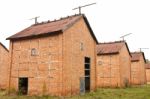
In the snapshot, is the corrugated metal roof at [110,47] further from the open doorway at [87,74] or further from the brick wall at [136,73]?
the brick wall at [136,73]

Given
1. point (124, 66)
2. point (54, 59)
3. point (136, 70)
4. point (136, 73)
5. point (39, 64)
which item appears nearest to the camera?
point (54, 59)

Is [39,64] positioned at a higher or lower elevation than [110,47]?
lower

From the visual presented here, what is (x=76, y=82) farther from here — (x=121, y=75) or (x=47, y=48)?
(x=121, y=75)

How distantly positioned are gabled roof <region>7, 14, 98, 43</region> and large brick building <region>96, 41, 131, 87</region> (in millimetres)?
9702

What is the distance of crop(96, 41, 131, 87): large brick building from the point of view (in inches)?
1596

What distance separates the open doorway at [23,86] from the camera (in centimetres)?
2814

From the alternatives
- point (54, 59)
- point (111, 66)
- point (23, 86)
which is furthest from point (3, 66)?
point (111, 66)

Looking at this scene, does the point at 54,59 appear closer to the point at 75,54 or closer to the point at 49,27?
the point at 75,54

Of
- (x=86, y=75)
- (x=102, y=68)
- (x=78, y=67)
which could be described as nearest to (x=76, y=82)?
(x=78, y=67)

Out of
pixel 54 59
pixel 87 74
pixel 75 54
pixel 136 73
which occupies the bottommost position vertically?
pixel 136 73

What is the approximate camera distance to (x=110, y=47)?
140 feet

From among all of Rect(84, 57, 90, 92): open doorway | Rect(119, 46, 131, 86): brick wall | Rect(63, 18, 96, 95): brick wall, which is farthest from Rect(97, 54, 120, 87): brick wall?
Rect(84, 57, 90, 92): open doorway

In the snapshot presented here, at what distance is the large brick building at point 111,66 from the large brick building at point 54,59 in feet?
33.5

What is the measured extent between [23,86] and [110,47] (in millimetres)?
19313
